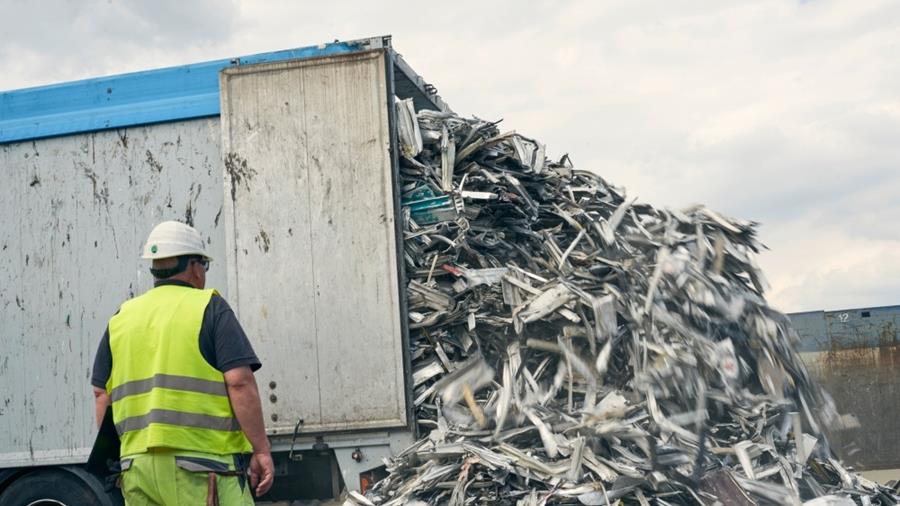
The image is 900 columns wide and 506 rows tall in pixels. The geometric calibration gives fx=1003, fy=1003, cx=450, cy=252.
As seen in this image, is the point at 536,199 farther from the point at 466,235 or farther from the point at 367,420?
the point at 367,420

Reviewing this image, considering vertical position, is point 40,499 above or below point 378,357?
below

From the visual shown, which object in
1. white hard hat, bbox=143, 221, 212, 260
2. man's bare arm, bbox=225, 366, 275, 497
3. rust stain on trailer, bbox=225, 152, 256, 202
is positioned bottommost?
man's bare arm, bbox=225, 366, 275, 497

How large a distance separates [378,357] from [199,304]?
149 centimetres

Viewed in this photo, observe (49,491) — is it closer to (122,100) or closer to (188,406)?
(122,100)

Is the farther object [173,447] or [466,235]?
[466,235]

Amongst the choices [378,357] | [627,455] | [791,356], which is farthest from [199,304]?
[791,356]

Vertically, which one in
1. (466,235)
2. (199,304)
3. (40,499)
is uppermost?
(466,235)

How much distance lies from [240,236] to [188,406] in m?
1.77

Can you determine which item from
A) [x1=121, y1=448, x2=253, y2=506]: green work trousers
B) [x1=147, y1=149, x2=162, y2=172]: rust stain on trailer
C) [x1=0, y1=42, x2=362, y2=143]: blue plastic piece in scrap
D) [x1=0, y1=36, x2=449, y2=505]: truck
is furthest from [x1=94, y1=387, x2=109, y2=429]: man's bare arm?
[x1=0, y1=42, x2=362, y2=143]: blue plastic piece in scrap

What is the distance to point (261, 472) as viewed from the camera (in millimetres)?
4070

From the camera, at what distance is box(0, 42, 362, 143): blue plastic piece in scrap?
586 centimetres

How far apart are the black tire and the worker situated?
79.0 inches

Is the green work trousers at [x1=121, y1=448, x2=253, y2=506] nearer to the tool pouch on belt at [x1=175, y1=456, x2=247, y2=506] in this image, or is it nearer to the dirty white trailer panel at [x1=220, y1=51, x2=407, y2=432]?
the tool pouch on belt at [x1=175, y1=456, x2=247, y2=506]

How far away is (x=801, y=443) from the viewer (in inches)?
225
